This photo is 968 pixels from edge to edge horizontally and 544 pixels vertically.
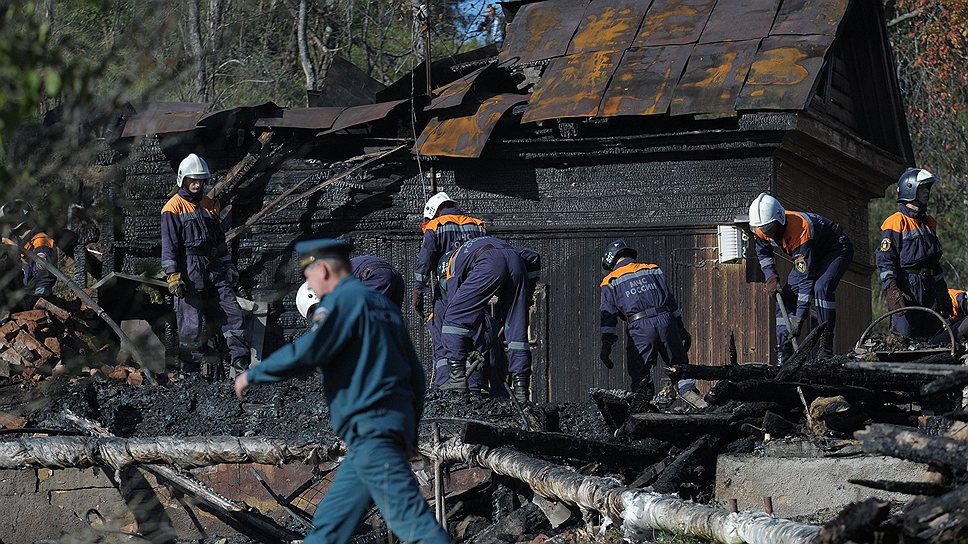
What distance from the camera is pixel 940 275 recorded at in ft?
42.7

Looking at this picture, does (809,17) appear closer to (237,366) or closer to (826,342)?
(826,342)

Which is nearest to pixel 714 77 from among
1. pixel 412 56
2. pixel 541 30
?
pixel 541 30

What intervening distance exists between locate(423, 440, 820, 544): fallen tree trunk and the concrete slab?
906mm

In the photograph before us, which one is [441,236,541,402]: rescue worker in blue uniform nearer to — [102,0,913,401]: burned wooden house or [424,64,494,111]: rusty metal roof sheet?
[102,0,913,401]: burned wooden house

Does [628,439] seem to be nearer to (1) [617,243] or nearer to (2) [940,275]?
(1) [617,243]

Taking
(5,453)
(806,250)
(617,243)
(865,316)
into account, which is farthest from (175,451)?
(865,316)

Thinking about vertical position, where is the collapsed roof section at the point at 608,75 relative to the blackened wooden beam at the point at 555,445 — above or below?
above

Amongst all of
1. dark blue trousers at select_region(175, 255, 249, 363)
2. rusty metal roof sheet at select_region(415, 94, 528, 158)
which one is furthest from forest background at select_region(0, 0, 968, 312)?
dark blue trousers at select_region(175, 255, 249, 363)

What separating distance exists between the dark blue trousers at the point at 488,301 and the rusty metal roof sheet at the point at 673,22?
4118 mm

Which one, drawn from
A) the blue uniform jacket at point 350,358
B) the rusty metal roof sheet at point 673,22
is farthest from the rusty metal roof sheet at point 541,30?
the blue uniform jacket at point 350,358

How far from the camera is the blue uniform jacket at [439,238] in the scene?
12.6 meters

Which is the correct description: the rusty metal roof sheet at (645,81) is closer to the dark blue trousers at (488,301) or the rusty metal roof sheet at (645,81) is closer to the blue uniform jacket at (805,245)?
the blue uniform jacket at (805,245)

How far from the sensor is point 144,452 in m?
9.11

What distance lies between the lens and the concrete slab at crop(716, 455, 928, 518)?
7578 millimetres
